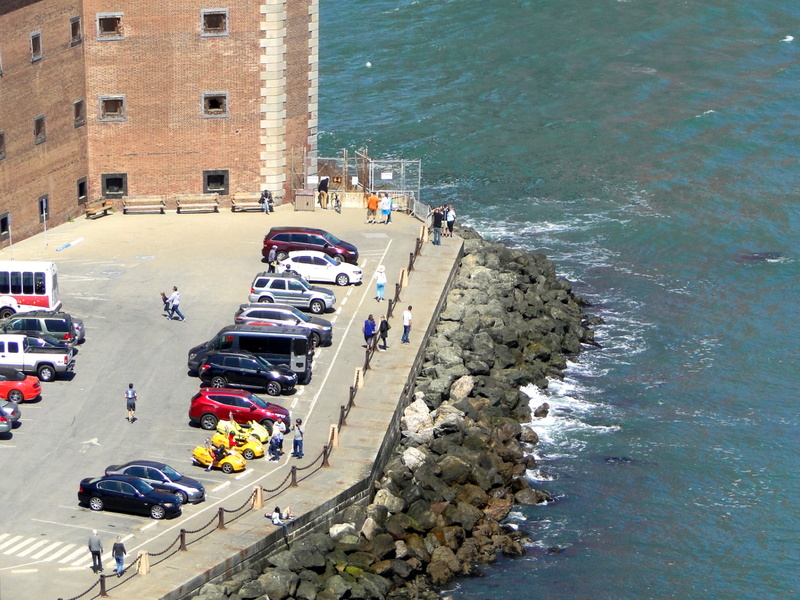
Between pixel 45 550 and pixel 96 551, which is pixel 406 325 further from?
pixel 96 551

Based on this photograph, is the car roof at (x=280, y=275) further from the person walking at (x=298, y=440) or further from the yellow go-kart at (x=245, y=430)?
the person walking at (x=298, y=440)

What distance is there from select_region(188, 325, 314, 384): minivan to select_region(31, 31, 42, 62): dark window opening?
68.3 ft

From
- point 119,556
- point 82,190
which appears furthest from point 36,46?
point 119,556

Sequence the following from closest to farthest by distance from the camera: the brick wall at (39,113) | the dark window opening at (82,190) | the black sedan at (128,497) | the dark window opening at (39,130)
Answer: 1. the black sedan at (128,497)
2. the brick wall at (39,113)
3. the dark window opening at (39,130)
4. the dark window opening at (82,190)

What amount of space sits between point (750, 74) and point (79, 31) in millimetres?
60054

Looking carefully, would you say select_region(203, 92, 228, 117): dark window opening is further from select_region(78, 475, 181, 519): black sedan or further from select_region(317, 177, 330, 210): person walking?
select_region(78, 475, 181, 519): black sedan

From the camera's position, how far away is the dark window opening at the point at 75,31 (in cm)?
7794

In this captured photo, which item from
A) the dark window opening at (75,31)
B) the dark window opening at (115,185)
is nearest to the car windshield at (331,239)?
the dark window opening at (115,185)

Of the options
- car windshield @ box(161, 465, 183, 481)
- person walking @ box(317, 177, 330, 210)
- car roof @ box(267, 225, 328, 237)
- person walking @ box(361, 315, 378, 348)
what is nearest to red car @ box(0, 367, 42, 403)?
car windshield @ box(161, 465, 183, 481)

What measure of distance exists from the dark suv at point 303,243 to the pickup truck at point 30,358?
596 inches

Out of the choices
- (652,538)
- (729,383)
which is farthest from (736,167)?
(652,538)

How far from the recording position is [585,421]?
67938 mm

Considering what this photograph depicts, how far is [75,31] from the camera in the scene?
78.5m

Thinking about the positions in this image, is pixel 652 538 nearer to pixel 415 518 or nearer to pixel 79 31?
pixel 415 518
